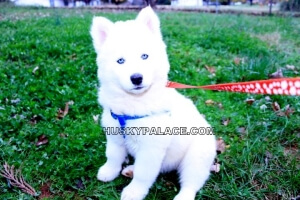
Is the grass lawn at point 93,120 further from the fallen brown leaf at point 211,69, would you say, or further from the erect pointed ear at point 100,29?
the erect pointed ear at point 100,29

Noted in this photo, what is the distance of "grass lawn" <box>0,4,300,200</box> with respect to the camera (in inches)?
95.0

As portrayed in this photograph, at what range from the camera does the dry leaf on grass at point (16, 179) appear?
7.55 feet

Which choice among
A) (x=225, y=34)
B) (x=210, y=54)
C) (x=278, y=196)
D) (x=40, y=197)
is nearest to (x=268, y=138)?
(x=278, y=196)

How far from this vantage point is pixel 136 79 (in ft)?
6.04

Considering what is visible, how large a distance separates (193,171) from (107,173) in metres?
0.68

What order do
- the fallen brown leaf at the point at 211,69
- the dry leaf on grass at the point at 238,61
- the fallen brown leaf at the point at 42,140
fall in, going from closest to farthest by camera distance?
the fallen brown leaf at the point at 42,140 → the fallen brown leaf at the point at 211,69 → the dry leaf on grass at the point at 238,61

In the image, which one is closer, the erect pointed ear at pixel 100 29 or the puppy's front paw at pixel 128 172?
the erect pointed ear at pixel 100 29

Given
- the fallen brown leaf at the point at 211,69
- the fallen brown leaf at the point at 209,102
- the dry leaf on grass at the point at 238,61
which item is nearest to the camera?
the fallen brown leaf at the point at 209,102

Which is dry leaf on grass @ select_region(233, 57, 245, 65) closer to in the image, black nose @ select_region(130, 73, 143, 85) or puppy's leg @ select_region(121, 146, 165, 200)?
puppy's leg @ select_region(121, 146, 165, 200)

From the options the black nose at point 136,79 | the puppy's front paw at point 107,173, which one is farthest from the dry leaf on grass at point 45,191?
the black nose at point 136,79

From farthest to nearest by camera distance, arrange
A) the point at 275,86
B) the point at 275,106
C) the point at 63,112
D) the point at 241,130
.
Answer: the point at 275,106 < the point at 63,112 < the point at 241,130 < the point at 275,86

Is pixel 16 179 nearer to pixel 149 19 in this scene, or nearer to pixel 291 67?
pixel 149 19

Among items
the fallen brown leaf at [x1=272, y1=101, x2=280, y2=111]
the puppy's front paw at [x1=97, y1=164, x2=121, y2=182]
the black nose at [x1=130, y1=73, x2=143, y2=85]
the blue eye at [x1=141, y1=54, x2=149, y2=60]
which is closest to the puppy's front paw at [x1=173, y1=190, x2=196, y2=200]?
the puppy's front paw at [x1=97, y1=164, x2=121, y2=182]

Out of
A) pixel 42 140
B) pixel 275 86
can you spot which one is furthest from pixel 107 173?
pixel 275 86
